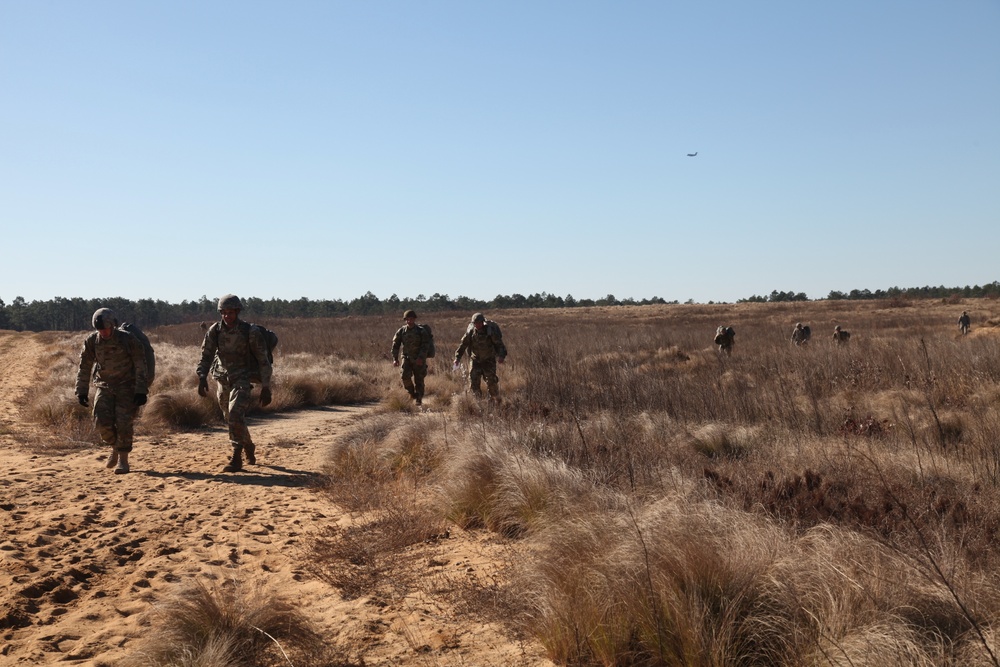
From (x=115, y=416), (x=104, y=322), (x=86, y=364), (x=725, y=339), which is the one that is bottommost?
(x=115, y=416)

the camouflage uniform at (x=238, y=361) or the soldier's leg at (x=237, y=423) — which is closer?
the soldier's leg at (x=237, y=423)

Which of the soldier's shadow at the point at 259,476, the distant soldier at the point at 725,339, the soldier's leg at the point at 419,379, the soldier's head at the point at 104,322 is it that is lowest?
Answer: the soldier's shadow at the point at 259,476

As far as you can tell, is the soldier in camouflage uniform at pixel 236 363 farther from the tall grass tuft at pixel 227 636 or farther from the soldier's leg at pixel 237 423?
the tall grass tuft at pixel 227 636

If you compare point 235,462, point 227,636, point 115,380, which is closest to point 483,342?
point 235,462

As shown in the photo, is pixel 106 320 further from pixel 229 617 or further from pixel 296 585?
pixel 229 617

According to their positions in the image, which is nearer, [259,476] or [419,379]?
[259,476]

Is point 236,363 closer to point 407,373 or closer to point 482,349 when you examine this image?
point 482,349

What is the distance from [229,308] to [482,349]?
4.53 m

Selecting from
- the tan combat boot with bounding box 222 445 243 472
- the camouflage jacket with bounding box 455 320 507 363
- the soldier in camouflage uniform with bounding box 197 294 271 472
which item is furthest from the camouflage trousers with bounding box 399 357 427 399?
the tan combat boot with bounding box 222 445 243 472

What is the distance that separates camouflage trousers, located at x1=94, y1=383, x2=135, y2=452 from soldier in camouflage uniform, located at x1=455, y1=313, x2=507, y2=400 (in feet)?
16.2

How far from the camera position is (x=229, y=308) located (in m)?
8.34


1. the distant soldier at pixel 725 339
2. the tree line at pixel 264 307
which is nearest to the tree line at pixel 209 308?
the tree line at pixel 264 307

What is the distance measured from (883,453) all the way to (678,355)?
15624 mm

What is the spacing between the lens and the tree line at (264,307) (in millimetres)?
87250
